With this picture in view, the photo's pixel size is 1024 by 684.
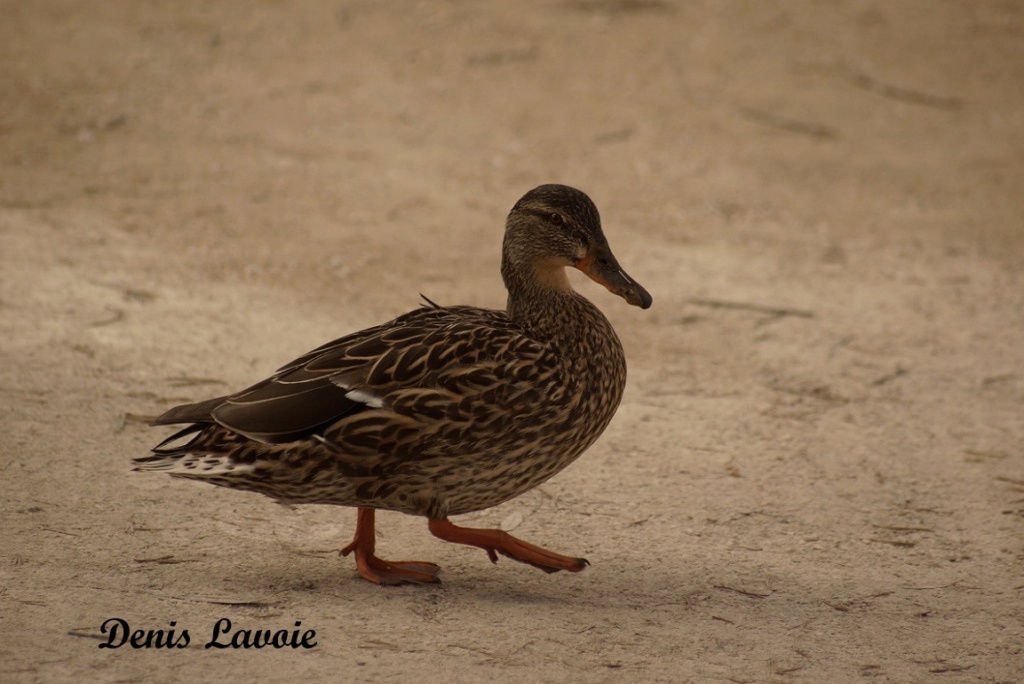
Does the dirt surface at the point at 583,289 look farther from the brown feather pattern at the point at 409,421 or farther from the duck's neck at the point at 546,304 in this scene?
the duck's neck at the point at 546,304

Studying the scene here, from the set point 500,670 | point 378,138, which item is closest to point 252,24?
point 378,138

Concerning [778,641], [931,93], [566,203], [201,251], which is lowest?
[778,641]

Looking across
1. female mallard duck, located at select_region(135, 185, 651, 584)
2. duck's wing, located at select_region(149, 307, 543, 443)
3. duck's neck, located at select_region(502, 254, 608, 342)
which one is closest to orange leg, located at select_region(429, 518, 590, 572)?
female mallard duck, located at select_region(135, 185, 651, 584)

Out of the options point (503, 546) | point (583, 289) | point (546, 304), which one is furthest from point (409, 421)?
point (583, 289)

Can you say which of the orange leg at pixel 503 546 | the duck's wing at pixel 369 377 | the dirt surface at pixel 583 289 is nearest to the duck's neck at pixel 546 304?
A: the duck's wing at pixel 369 377

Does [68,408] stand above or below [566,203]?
below

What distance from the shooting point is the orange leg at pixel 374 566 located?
438 cm

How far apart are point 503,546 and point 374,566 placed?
1.50 ft

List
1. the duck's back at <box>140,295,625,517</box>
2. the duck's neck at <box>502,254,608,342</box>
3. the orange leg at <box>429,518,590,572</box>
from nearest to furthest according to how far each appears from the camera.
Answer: the duck's back at <box>140,295,625,517</box>, the orange leg at <box>429,518,590,572</box>, the duck's neck at <box>502,254,608,342</box>

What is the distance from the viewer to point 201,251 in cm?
737

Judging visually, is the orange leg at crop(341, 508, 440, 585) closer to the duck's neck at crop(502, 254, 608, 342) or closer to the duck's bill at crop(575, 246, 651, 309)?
the duck's neck at crop(502, 254, 608, 342)

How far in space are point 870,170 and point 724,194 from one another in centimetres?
120

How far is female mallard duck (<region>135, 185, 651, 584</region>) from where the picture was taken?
416cm

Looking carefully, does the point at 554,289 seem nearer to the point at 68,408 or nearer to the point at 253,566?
the point at 253,566
